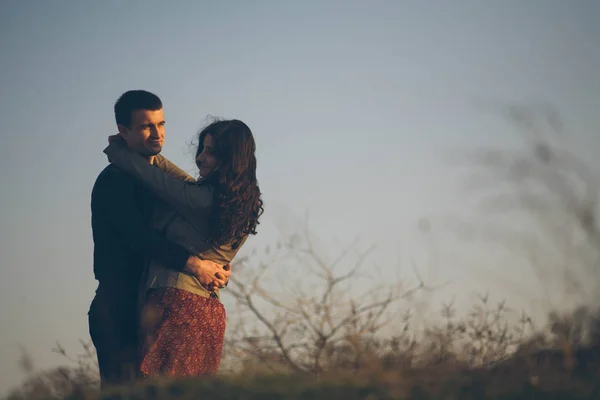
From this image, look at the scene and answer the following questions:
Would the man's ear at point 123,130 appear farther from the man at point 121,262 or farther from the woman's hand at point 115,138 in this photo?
the man at point 121,262

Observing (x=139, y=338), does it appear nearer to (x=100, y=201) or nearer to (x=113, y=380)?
(x=113, y=380)

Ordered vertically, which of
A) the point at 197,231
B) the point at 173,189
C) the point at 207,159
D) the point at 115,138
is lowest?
the point at 197,231

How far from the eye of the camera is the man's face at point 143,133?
4.75m

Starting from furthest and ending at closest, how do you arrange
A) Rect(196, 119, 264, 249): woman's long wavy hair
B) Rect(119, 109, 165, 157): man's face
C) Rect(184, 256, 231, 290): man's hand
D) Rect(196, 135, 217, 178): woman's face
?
Rect(119, 109, 165, 157): man's face → Rect(196, 135, 217, 178): woman's face → Rect(196, 119, 264, 249): woman's long wavy hair → Rect(184, 256, 231, 290): man's hand

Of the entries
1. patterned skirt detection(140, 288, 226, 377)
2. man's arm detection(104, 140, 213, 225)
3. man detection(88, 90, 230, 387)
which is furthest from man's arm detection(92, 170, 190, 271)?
patterned skirt detection(140, 288, 226, 377)

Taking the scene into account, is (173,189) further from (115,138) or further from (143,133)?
(115,138)

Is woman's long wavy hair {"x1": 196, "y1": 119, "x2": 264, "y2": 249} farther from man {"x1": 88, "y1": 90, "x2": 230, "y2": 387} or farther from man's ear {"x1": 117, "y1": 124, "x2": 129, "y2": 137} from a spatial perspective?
man's ear {"x1": 117, "y1": 124, "x2": 129, "y2": 137}

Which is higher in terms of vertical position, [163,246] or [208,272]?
[163,246]

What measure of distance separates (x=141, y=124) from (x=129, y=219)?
0.74 meters

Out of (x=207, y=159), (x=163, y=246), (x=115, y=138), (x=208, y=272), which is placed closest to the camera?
(x=163, y=246)

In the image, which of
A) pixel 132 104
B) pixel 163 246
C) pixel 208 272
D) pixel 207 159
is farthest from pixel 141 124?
pixel 208 272

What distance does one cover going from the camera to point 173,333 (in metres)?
4.36

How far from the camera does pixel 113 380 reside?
425 cm

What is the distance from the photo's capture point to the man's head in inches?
187
